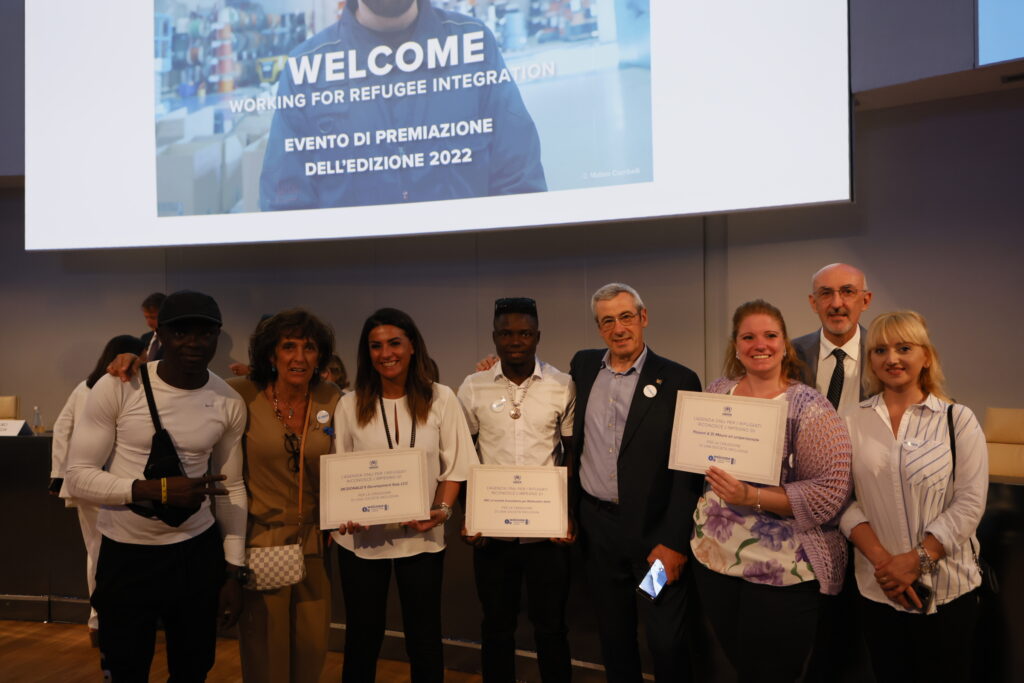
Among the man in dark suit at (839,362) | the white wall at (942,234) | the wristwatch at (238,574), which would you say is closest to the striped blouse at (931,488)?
the man in dark suit at (839,362)

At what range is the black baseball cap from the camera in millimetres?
2205

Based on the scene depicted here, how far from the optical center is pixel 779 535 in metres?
2.20

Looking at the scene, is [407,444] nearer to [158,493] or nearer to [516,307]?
[516,307]

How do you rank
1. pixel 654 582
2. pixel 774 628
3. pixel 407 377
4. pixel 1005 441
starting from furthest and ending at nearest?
1. pixel 1005 441
2. pixel 407 377
3. pixel 654 582
4. pixel 774 628

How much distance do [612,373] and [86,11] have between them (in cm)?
481

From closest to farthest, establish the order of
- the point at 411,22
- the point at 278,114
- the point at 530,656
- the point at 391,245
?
the point at 530,656 < the point at 411,22 < the point at 278,114 < the point at 391,245

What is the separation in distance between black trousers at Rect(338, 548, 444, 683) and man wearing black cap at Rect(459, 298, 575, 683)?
0.60 ft

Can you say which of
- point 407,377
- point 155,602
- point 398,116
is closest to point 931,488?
point 407,377

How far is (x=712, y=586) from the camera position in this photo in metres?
2.29

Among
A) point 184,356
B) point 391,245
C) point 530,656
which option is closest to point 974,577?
point 530,656

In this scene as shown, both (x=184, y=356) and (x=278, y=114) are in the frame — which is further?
(x=278, y=114)

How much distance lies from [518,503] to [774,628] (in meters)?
0.84

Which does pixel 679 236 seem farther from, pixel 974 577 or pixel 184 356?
pixel 184 356

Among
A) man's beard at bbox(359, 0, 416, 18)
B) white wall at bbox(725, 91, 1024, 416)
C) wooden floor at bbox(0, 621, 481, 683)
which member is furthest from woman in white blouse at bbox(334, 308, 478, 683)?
white wall at bbox(725, 91, 1024, 416)
